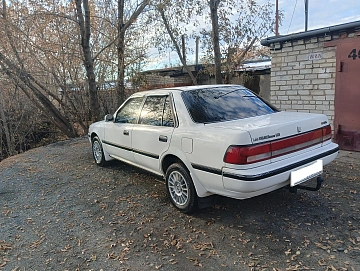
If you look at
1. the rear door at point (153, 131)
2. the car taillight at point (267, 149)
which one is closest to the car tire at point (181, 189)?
the rear door at point (153, 131)

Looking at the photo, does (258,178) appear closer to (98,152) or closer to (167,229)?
(167,229)

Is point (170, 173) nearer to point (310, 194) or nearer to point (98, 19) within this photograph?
point (310, 194)

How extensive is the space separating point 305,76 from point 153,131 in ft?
15.1

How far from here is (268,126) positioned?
9.41 feet

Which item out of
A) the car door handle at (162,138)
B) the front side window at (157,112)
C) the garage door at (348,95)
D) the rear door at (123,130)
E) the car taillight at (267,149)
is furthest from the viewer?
the garage door at (348,95)

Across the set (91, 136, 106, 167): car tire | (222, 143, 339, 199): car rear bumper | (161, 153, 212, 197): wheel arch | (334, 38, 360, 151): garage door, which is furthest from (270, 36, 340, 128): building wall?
(91, 136, 106, 167): car tire

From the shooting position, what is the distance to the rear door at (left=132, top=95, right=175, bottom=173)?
370 centimetres

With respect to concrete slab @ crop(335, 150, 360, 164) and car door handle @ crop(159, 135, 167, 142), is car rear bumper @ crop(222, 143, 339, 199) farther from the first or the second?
concrete slab @ crop(335, 150, 360, 164)

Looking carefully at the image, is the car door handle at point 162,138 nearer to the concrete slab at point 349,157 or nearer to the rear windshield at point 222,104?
the rear windshield at point 222,104

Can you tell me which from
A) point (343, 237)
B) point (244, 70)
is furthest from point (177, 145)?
point (244, 70)

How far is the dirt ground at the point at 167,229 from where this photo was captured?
2.59m

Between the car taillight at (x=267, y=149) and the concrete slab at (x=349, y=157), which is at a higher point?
the car taillight at (x=267, y=149)

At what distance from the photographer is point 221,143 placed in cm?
282

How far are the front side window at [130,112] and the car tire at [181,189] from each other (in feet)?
4.28
